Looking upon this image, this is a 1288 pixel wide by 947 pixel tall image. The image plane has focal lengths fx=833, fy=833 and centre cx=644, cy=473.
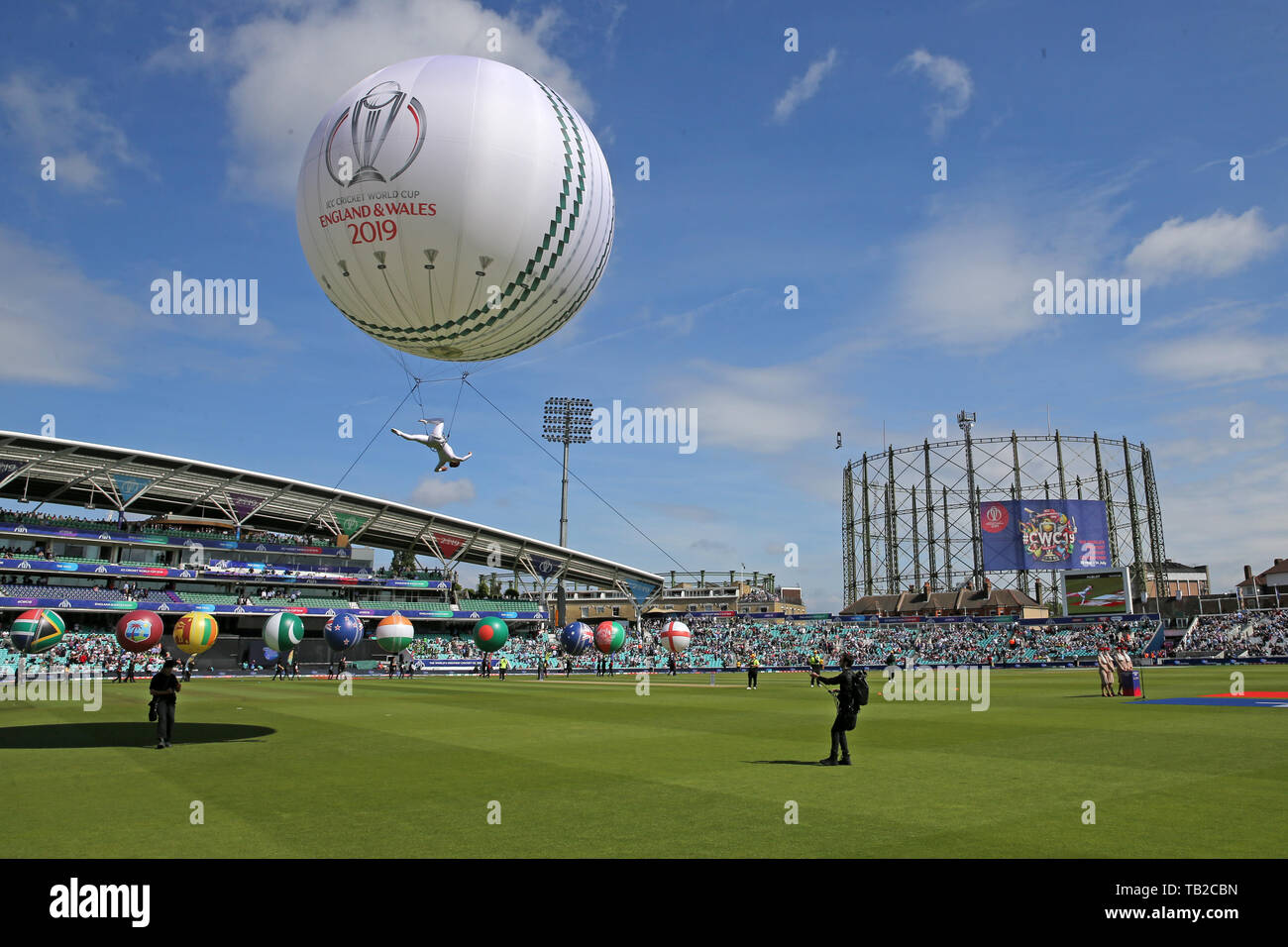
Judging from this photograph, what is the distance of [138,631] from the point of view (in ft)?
61.6

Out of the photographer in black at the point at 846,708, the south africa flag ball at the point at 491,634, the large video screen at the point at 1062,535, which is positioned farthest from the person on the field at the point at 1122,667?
the large video screen at the point at 1062,535

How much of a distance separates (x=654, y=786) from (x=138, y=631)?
1415 centimetres

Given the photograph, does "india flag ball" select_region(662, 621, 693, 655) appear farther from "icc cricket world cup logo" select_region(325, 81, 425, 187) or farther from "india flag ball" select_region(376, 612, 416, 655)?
"icc cricket world cup logo" select_region(325, 81, 425, 187)

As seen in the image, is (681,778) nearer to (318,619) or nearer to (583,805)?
(583,805)

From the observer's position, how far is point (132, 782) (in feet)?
35.8

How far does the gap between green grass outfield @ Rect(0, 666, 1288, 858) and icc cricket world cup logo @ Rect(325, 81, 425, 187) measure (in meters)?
7.92

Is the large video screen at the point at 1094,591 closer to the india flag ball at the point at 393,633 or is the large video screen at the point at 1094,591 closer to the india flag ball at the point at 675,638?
the india flag ball at the point at 675,638

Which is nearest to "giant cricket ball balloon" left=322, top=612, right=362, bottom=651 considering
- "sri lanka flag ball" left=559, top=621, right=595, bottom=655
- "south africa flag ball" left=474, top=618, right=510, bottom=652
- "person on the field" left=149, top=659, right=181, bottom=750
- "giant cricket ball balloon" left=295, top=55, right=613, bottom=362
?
"person on the field" left=149, top=659, right=181, bottom=750

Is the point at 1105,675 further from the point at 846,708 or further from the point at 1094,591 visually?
the point at 1094,591

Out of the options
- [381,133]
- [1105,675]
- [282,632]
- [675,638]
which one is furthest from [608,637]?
[381,133]

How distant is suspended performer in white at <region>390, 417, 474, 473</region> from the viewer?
15430mm

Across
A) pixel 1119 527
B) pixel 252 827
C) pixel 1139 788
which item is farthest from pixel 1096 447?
pixel 252 827
